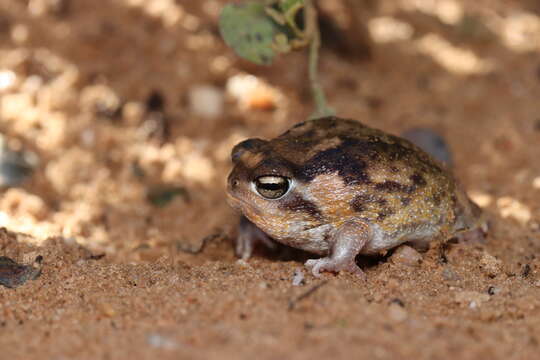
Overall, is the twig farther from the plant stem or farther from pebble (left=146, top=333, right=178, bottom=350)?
the plant stem

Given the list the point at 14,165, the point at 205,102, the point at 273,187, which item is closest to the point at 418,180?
the point at 273,187

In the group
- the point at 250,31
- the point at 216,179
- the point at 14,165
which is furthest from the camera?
the point at 216,179

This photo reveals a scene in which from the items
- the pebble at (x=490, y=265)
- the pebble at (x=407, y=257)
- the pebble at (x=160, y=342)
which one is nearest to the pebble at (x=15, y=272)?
the pebble at (x=160, y=342)

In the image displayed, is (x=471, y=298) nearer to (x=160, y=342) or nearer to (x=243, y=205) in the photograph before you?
(x=243, y=205)

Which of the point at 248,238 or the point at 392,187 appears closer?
the point at 392,187

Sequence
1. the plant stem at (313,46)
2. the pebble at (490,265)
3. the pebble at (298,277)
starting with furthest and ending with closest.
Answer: the plant stem at (313,46), the pebble at (490,265), the pebble at (298,277)

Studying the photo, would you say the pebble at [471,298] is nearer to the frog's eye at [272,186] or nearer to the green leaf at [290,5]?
the frog's eye at [272,186]
